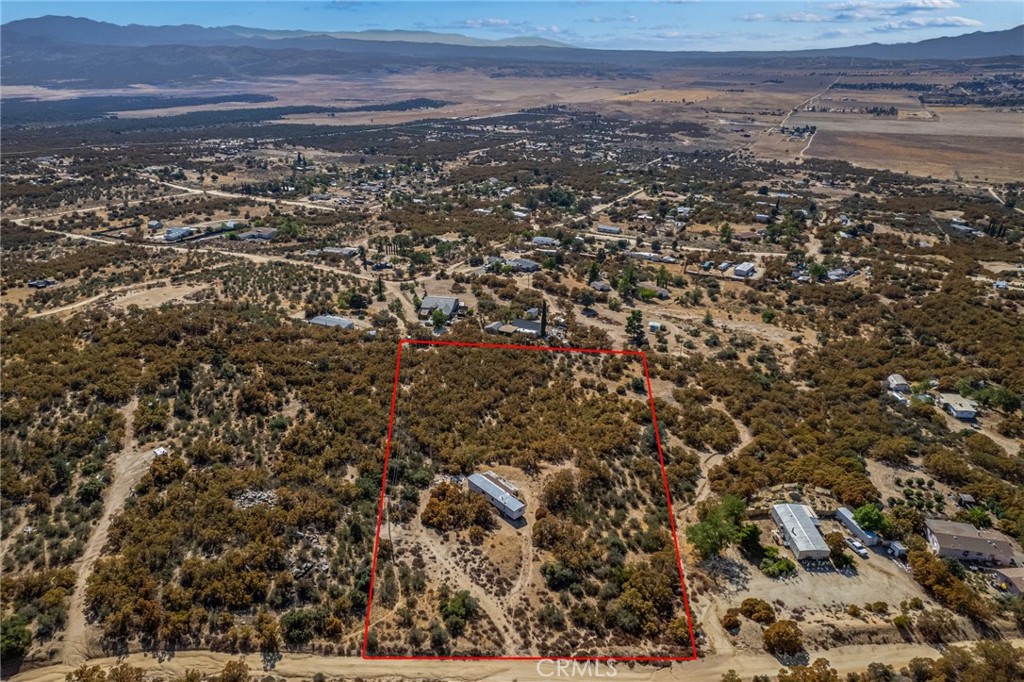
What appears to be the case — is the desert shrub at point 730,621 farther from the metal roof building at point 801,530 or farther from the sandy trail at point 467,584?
the sandy trail at point 467,584

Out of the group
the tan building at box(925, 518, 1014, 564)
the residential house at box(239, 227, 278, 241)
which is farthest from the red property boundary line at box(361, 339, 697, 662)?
the residential house at box(239, 227, 278, 241)

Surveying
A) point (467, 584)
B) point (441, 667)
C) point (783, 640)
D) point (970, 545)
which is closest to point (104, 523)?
point (467, 584)

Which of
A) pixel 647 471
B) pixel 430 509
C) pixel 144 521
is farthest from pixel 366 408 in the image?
pixel 647 471

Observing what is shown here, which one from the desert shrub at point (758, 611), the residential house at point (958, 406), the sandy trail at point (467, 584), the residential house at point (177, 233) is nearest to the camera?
the sandy trail at point (467, 584)

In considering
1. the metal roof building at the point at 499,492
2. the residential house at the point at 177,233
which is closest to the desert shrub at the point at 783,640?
the metal roof building at the point at 499,492

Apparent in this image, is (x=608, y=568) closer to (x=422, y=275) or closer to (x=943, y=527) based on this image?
(x=943, y=527)

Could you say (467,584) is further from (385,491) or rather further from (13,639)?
(13,639)

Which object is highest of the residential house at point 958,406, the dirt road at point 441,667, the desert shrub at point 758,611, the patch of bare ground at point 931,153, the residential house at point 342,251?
the patch of bare ground at point 931,153
